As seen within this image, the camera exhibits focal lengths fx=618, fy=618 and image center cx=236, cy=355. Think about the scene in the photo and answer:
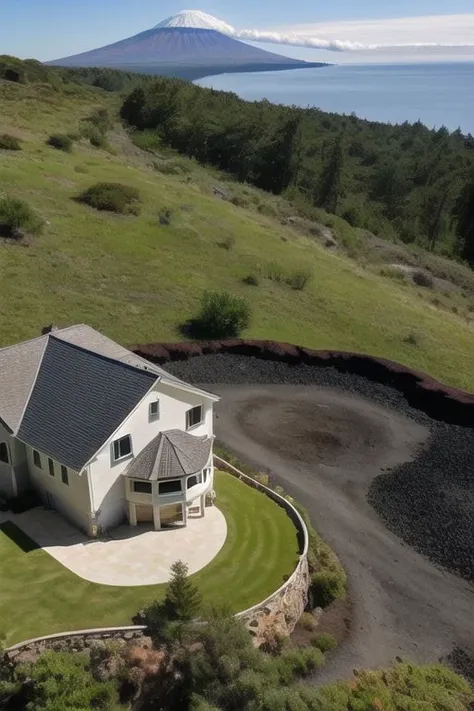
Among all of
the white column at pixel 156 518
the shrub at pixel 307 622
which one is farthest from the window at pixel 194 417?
the shrub at pixel 307 622

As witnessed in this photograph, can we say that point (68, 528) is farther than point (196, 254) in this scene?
No

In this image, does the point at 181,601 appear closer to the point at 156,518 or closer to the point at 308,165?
the point at 156,518

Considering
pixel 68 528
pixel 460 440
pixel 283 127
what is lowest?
pixel 460 440

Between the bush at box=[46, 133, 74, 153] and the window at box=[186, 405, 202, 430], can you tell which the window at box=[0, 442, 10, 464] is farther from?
the bush at box=[46, 133, 74, 153]

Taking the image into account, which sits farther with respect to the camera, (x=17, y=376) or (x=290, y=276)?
(x=290, y=276)

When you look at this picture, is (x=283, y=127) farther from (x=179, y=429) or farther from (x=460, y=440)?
(x=179, y=429)

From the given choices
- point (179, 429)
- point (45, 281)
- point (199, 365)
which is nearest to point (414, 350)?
point (199, 365)

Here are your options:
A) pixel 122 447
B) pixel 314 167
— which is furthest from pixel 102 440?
pixel 314 167
